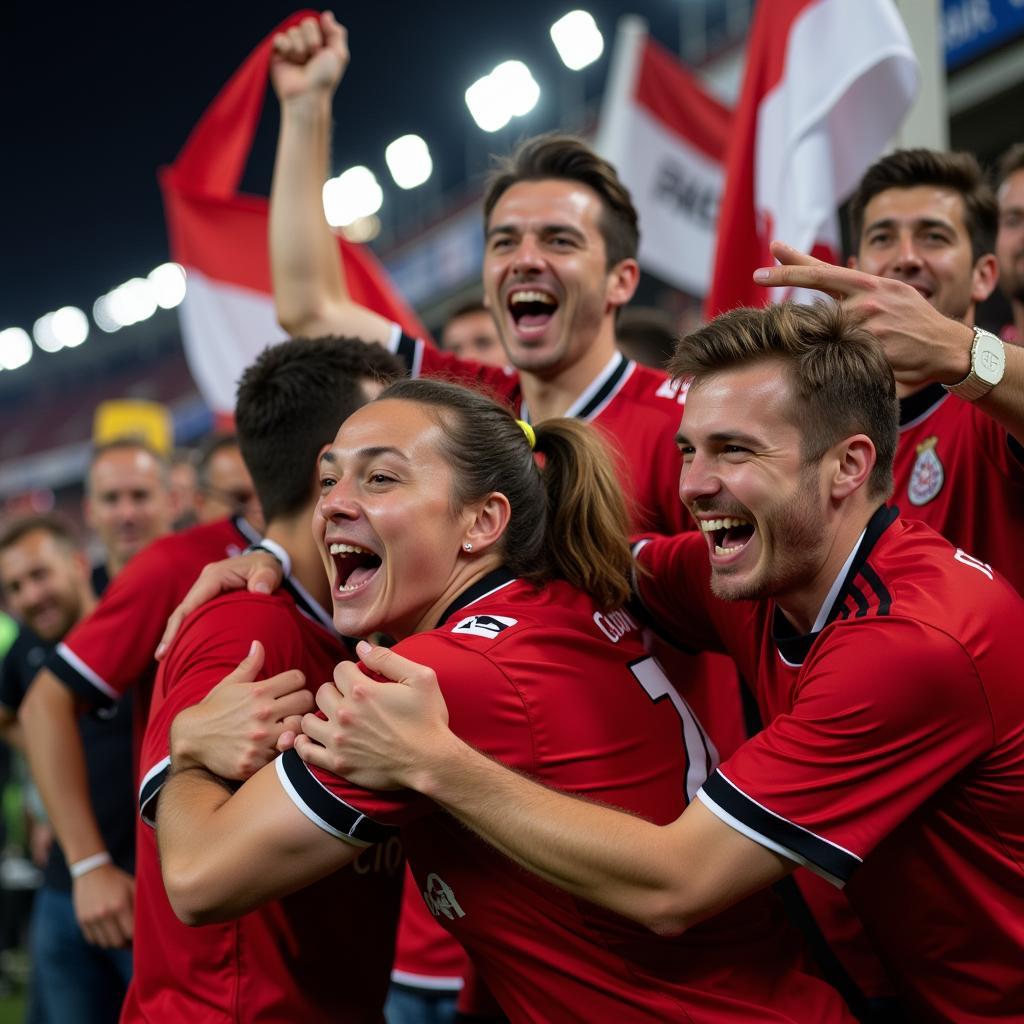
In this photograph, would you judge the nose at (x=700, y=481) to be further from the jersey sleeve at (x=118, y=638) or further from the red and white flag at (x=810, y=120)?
the red and white flag at (x=810, y=120)

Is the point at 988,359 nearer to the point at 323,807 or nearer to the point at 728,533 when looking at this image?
the point at 728,533

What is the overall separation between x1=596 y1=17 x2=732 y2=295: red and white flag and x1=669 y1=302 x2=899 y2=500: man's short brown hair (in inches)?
154

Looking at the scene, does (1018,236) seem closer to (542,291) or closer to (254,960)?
(542,291)

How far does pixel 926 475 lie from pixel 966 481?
0.11m

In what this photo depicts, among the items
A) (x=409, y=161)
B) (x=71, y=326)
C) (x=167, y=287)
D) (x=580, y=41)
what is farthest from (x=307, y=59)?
(x=71, y=326)

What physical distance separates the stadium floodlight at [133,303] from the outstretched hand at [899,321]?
107 ft

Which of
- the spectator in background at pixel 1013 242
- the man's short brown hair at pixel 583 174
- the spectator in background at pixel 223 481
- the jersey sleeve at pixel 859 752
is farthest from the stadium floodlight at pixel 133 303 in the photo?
the jersey sleeve at pixel 859 752

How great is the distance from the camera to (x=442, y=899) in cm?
222

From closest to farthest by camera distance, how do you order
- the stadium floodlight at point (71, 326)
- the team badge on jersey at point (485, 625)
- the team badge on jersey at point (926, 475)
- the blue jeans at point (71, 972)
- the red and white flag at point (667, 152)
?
the team badge on jersey at point (485, 625) < the team badge on jersey at point (926, 475) < the blue jeans at point (71, 972) < the red and white flag at point (667, 152) < the stadium floodlight at point (71, 326)

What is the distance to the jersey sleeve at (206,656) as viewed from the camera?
2.39m

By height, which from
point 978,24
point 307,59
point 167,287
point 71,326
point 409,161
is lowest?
point 978,24

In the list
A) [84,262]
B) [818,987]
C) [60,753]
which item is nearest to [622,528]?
[818,987]

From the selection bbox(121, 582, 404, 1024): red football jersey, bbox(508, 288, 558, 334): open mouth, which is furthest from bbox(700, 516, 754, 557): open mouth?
bbox(508, 288, 558, 334): open mouth

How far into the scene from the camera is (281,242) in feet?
12.4
